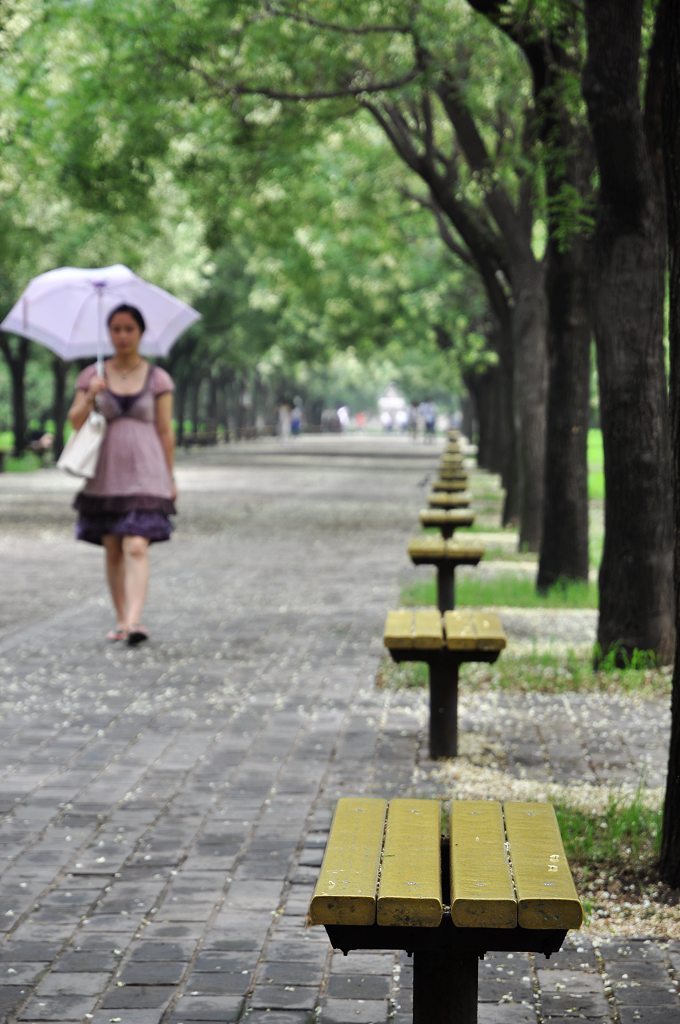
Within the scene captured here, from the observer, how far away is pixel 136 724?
7.88m

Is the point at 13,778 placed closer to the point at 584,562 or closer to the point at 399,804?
the point at 399,804

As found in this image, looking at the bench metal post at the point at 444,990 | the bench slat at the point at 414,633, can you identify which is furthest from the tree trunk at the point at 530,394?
the bench metal post at the point at 444,990

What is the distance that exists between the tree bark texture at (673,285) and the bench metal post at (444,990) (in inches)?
75.9

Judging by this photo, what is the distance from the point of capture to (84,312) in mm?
11938

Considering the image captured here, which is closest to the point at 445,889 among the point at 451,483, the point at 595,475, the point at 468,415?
the point at 451,483

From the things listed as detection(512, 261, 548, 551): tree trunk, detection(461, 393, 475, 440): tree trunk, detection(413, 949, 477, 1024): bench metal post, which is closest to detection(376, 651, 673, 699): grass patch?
detection(413, 949, 477, 1024): bench metal post

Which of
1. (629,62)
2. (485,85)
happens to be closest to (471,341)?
(485,85)

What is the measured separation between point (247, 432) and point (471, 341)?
128ft

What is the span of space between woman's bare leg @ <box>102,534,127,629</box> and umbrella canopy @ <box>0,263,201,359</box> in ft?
5.50

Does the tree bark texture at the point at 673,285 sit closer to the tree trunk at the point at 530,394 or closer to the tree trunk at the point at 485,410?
the tree trunk at the point at 530,394

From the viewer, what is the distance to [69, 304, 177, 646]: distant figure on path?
1034cm

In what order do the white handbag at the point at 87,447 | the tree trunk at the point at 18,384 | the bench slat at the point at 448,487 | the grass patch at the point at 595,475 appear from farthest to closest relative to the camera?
1. the tree trunk at the point at 18,384
2. the grass patch at the point at 595,475
3. the bench slat at the point at 448,487
4. the white handbag at the point at 87,447

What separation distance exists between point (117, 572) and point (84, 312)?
2.28m

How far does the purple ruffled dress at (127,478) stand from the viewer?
10.4 m
